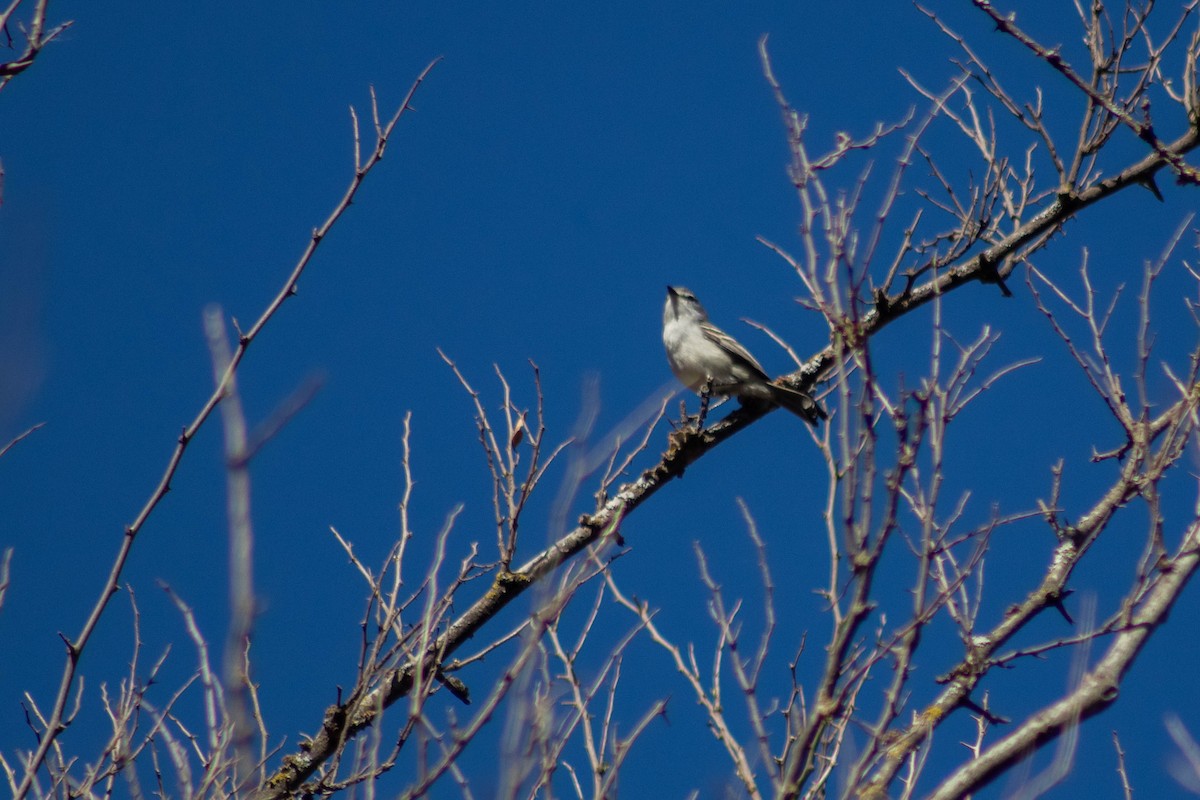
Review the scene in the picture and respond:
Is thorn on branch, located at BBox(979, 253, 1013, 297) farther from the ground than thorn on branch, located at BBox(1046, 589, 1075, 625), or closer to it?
farther from the ground

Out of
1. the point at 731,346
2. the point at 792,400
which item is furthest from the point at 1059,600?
the point at 731,346

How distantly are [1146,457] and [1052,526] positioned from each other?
64cm

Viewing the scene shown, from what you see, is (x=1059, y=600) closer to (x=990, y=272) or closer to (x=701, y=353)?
(x=990, y=272)

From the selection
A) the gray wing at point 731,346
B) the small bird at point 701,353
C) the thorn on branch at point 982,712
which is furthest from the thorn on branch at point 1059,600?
the gray wing at point 731,346

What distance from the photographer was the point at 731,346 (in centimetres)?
839

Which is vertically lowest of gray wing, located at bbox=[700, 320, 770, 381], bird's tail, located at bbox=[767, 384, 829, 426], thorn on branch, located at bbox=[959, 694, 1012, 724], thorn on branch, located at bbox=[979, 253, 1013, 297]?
thorn on branch, located at bbox=[959, 694, 1012, 724]

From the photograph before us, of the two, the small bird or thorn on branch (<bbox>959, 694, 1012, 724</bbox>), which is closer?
thorn on branch (<bbox>959, 694, 1012, 724</bbox>)

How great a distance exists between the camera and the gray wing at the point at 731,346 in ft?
26.0

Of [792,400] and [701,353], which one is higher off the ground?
[701,353]

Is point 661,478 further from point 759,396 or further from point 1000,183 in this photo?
point 1000,183

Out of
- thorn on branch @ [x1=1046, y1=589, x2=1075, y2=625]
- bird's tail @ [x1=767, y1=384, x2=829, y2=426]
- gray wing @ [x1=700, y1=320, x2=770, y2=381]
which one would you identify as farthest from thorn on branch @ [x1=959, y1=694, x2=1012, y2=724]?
gray wing @ [x1=700, y1=320, x2=770, y2=381]

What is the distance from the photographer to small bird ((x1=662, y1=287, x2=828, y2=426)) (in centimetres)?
772

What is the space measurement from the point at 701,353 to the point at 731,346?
327 mm

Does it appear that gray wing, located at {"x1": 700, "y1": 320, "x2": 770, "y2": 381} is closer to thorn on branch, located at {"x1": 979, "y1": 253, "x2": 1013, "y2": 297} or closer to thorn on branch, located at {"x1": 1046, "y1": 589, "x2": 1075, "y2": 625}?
thorn on branch, located at {"x1": 979, "y1": 253, "x2": 1013, "y2": 297}
